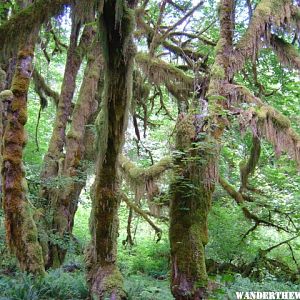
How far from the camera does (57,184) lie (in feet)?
24.2

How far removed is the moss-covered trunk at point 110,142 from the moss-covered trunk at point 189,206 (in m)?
0.91

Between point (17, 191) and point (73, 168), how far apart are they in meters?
2.13

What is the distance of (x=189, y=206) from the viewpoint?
5.66 m

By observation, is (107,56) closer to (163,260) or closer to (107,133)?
(107,133)

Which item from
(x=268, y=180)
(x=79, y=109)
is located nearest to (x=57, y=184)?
(x=79, y=109)

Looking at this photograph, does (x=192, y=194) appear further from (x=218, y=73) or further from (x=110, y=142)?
(x=218, y=73)

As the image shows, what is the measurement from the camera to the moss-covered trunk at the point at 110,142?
3945 millimetres

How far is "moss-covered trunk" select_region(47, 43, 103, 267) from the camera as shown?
799 centimetres

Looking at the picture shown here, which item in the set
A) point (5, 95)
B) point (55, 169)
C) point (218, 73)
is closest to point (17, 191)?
point (5, 95)

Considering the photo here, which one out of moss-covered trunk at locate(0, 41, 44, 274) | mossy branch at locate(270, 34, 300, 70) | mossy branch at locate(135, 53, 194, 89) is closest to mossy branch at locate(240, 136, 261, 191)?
mossy branch at locate(270, 34, 300, 70)

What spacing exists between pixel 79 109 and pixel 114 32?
4.77 metres

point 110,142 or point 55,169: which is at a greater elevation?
point 55,169

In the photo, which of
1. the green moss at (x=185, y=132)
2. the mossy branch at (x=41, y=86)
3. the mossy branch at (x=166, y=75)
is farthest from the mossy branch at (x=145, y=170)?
the mossy branch at (x=41, y=86)

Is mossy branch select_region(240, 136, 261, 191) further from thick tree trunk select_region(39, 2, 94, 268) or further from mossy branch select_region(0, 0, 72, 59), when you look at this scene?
mossy branch select_region(0, 0, 72, 59)
